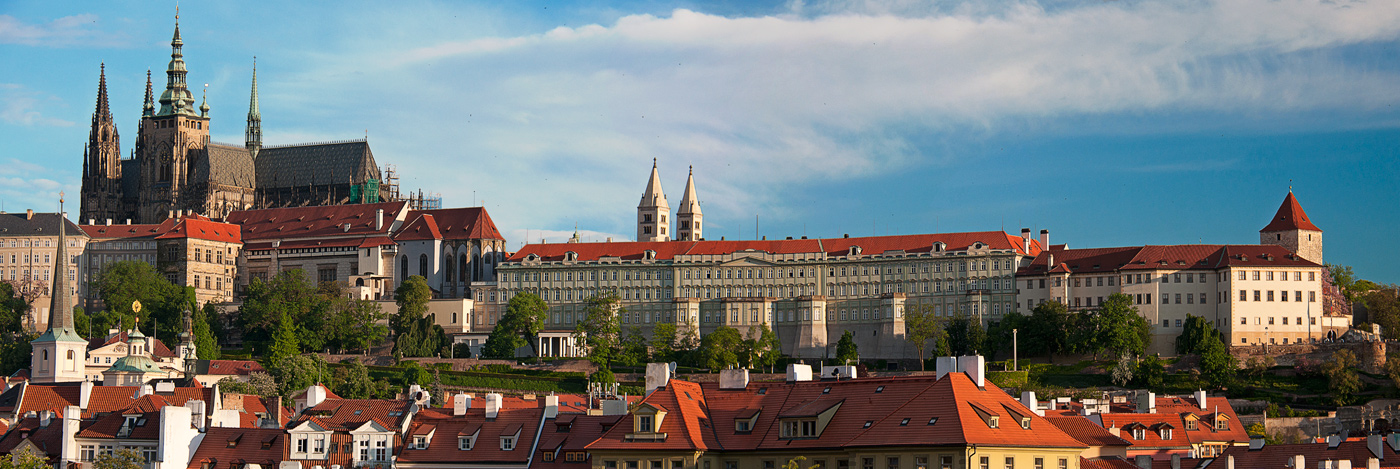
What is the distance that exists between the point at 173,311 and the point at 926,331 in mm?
62345

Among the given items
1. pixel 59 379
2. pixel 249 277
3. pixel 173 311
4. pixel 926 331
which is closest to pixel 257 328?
pixel 173 311

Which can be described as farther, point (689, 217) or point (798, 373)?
point (689, 217)

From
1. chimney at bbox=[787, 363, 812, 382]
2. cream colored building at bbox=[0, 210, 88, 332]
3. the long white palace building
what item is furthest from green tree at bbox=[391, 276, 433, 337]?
chimney at bbox=[787, 363, 812, 382]

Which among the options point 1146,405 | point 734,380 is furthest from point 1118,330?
point 734,380

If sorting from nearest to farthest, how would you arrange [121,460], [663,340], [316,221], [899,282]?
[121,460] < [663,340] < [899,282] < [316,221]

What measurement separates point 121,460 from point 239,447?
4557mm

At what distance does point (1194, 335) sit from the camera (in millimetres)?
137250

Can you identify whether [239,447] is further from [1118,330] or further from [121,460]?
[1118,330]

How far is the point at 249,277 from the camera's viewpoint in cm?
18338

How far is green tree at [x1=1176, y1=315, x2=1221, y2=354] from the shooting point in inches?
5344

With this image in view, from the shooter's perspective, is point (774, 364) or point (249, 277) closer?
point (774, 364)

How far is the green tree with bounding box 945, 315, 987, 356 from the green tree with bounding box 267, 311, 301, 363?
47815 mm

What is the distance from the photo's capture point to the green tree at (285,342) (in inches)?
5733

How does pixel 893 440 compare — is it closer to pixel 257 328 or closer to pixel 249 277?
pixel 257 328
